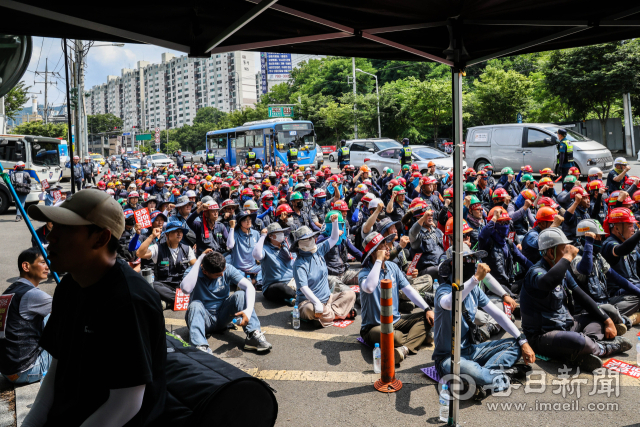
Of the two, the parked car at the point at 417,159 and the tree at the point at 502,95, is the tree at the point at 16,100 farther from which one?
the tree at the point at 502,95

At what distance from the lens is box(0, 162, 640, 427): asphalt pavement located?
4.43 meters

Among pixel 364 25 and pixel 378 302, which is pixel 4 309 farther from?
pixel 364 25

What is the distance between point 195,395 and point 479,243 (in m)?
5.92

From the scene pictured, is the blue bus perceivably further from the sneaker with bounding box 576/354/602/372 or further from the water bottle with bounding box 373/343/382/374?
the sneaker with bounding box 576/354/602/372

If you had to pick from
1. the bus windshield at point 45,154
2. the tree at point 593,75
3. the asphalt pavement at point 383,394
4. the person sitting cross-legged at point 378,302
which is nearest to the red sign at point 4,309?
the asphalt pavement at point 383,394

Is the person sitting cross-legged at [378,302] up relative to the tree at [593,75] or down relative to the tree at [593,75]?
down

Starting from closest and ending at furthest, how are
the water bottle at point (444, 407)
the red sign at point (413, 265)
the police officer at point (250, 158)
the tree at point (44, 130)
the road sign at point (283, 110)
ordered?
1. the water bottle at point (444, 407)
2. the red sign at point (413, 265)
3. the police officer at point (250, 158)
4. the road sign at point (283, 110)
5. the tree at point (44, 130)

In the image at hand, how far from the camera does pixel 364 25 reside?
12.8 ft

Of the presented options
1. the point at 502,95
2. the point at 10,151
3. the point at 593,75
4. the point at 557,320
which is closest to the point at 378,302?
the point at 557,320

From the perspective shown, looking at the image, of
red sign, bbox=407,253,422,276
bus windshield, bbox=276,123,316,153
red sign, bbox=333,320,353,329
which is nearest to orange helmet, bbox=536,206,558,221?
red sign, bbox=407,253,422,276

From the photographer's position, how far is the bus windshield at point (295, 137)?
31.8m

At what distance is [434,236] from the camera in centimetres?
847

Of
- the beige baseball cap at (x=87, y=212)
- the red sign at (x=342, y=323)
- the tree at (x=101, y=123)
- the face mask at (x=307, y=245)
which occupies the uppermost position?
the tree at (x=101, y=123)

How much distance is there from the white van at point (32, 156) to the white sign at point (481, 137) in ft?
62.3
